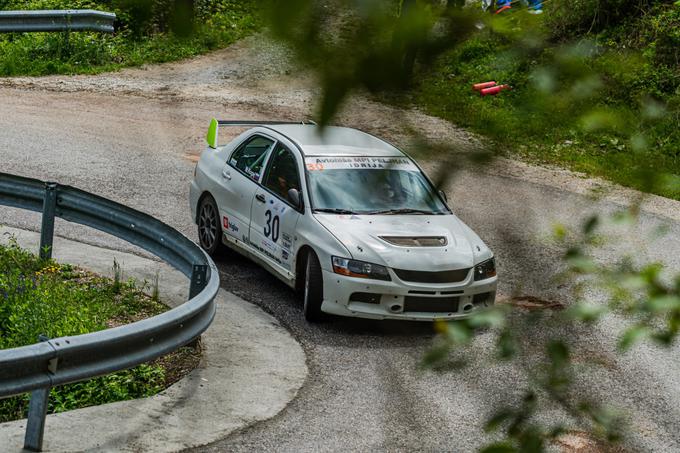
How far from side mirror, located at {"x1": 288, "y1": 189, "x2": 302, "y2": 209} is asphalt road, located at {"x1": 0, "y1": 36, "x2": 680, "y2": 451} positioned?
0.96m

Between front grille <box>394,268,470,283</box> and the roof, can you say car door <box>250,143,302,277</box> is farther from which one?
the roof

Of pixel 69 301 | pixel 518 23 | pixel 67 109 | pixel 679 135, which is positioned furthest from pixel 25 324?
pixel 67 109

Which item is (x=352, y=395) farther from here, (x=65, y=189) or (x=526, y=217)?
(x=526, y=217)

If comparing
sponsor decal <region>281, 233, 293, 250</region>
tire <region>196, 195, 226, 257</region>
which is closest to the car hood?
sponsor decal <region>281, 233, 293, 250</region>

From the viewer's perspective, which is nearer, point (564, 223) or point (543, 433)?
point (543, 433)

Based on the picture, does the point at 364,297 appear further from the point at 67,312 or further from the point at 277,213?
the point at 67,312

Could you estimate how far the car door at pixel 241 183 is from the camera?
11.2 m

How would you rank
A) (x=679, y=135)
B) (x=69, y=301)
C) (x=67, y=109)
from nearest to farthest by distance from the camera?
(x=679, y=135)
(x=69, y=301)
(x=67, y=109)

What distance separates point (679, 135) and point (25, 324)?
6827mm

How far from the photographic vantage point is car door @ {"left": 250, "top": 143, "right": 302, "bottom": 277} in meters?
10.4

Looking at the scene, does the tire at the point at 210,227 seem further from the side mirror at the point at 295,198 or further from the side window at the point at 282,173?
the side mirror at the point at 295,198

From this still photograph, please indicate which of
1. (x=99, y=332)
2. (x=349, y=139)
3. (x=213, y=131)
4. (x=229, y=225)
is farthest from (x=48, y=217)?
(x=349, y=139)

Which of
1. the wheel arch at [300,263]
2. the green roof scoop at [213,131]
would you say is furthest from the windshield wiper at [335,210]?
the green roof scoop at [213,131]

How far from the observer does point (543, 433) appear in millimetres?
1603
